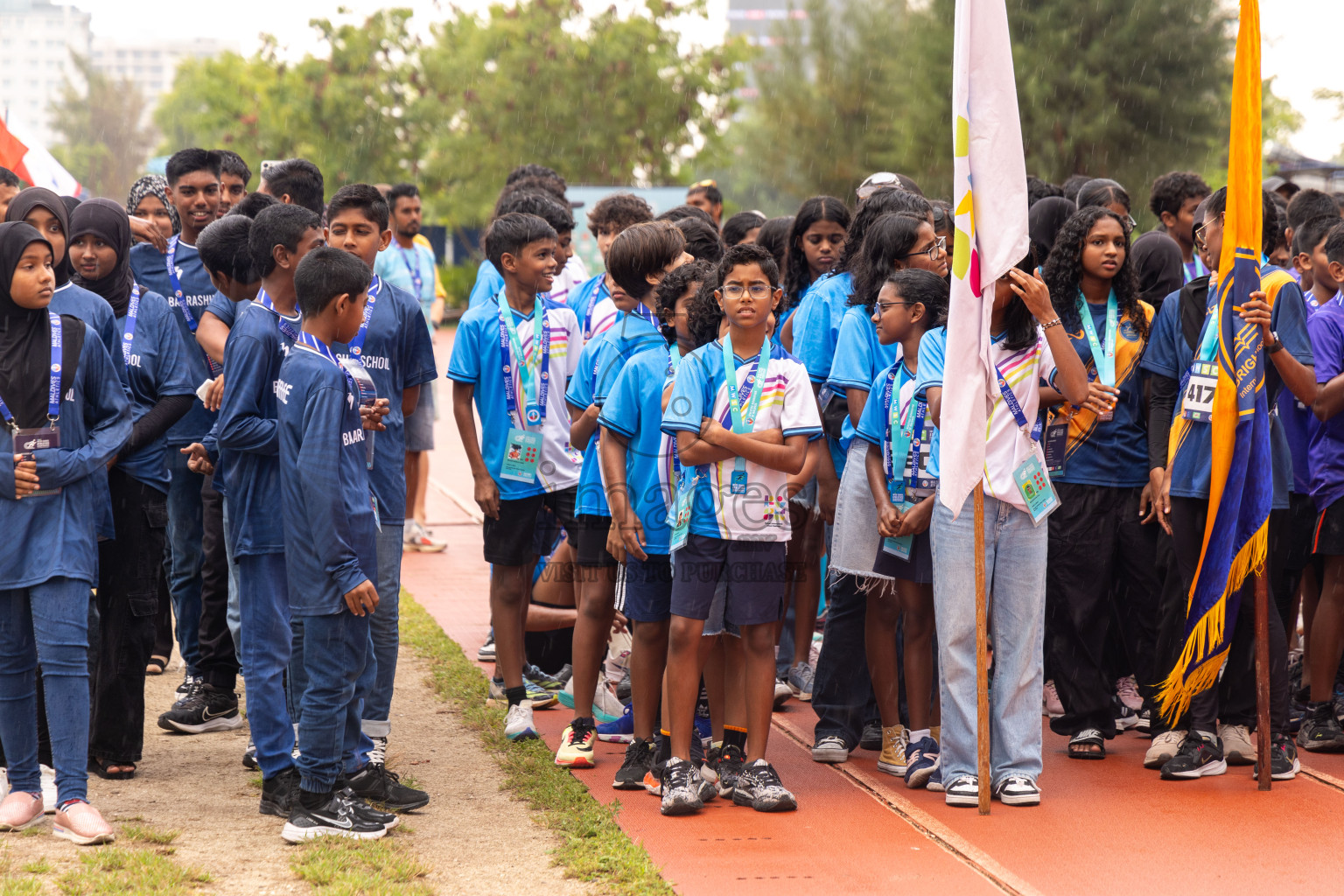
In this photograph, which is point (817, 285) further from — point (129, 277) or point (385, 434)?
point (129, 277)

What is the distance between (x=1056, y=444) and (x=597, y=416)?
1.94 meters

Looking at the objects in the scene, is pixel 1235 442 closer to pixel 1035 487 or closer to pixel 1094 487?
pixel 1094 487

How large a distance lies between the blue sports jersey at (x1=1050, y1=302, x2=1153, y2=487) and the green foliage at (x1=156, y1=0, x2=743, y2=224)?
31768 mm

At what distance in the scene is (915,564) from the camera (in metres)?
5.61

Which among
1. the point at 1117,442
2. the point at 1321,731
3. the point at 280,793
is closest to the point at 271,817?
the point at 280,793

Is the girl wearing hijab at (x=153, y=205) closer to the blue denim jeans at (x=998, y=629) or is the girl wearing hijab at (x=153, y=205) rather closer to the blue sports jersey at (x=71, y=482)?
the blue sports jersey at (x=71, y=482)

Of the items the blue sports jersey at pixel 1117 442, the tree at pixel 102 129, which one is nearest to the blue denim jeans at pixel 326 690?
the blue sports jersey at pixel 1117 442

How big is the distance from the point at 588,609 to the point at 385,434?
1.14m

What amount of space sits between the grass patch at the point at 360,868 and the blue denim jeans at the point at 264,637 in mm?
541

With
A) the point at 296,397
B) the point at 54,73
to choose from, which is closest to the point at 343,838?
the point at 296,397

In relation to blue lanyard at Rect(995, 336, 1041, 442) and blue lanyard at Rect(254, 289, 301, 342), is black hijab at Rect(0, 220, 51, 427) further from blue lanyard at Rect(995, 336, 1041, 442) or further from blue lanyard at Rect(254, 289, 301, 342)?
blue lanyard at Rect(995, 336, 1041, 442)

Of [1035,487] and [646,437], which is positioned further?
[646,437]

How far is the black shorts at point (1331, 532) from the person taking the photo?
6227 mm

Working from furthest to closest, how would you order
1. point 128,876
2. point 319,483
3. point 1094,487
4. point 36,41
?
point 36,41, point 1094,487, point 319,483, point 128,876
